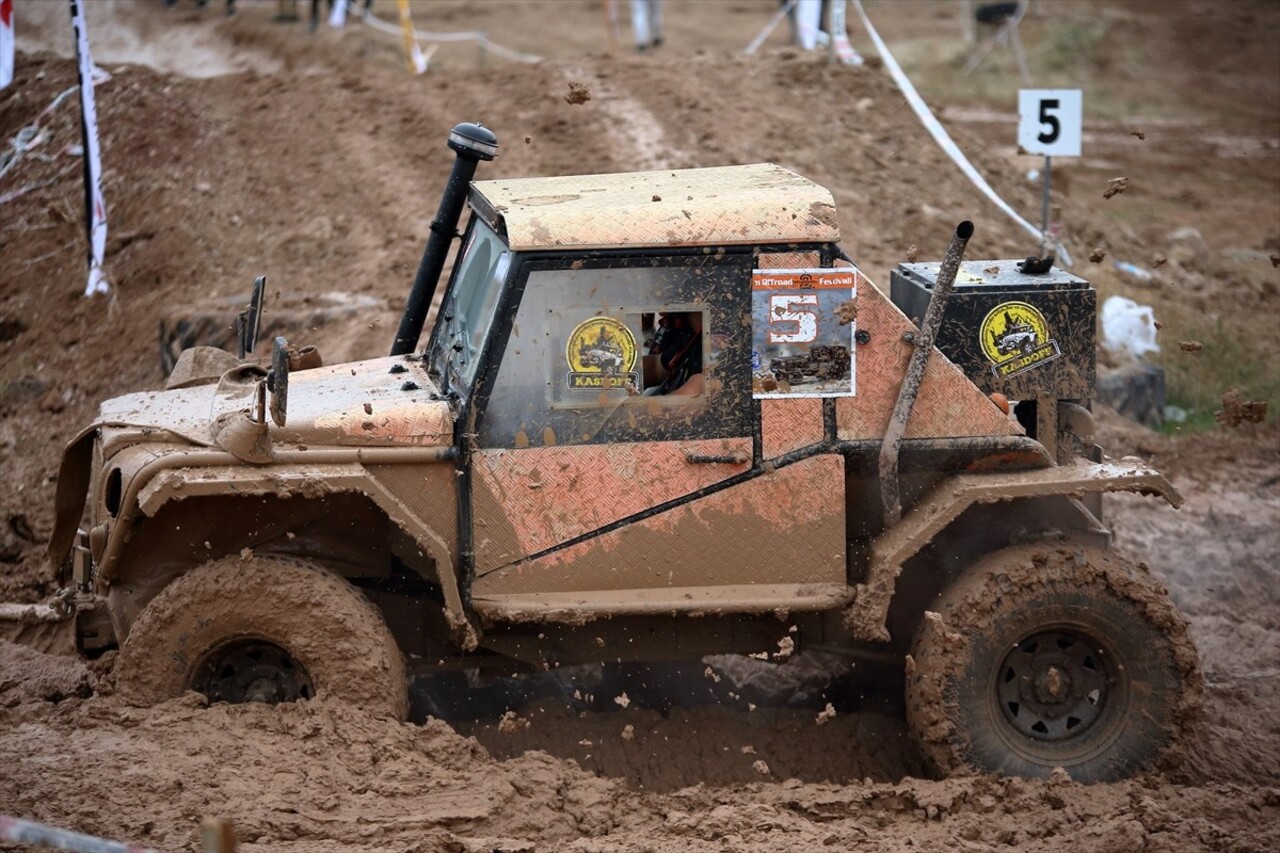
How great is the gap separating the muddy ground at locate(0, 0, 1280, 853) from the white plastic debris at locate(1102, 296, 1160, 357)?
0.98 ft

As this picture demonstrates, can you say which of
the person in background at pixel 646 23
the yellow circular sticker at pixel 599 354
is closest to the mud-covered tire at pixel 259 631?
the yellow circular sticker at pixel 599 354

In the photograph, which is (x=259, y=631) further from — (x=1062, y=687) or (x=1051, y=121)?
(x=1051, y=121)

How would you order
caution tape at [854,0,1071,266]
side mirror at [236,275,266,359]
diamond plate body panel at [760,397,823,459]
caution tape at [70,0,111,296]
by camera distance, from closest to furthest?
diamond plate body panel at [760,397,823,459], side mirror at [236,275,266,359], caution tape at [70,0,111,296], caution tape at [854,0,1071,266]

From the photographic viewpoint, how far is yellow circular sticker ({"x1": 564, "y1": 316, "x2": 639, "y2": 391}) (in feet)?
17.4

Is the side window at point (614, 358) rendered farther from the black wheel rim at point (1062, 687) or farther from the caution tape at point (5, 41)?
the caution tape at point (5, 41)

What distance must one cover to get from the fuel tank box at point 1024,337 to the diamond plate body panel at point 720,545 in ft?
2.34

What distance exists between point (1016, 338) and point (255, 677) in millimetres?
3070

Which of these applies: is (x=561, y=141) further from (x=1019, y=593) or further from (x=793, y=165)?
(x=1019, y=593)

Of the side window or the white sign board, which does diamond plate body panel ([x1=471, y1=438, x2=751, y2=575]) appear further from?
the white sign board

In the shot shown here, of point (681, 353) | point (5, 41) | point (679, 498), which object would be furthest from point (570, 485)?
point (5, 41)

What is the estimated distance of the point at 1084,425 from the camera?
569cm

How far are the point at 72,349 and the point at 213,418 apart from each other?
18.0 ft

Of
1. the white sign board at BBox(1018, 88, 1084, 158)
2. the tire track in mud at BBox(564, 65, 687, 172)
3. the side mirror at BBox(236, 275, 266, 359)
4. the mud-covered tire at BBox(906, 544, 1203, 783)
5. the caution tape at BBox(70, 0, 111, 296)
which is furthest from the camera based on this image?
the tire track in mud at BBox(564, 65, 687, 172)

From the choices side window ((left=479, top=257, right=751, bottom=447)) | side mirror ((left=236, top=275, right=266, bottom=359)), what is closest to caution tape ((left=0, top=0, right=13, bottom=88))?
side mirror ((left=236, top=275, right=266, bottom=359))
